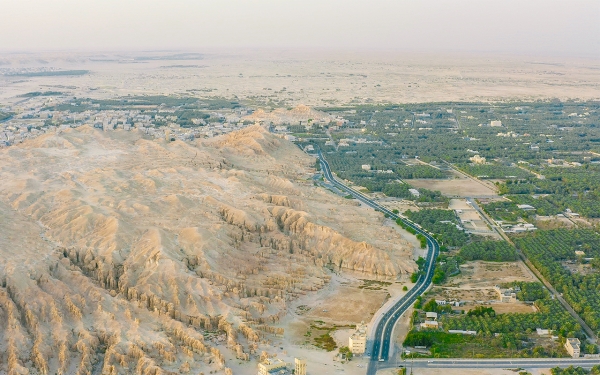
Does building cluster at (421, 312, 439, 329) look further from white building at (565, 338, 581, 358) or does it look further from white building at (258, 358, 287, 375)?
white building at (258, 358, 287, 375)

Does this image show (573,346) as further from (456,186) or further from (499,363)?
(456,186)

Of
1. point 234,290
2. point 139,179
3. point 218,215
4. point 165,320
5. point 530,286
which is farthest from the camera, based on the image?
point 139,179

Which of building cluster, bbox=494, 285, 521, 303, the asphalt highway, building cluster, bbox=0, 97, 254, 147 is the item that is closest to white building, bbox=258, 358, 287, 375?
the asphalt highway

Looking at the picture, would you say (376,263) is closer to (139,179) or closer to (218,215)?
(218,215)

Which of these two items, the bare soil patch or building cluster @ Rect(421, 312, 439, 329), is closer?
building cluster @ Rect(421, 312, 439, 329)

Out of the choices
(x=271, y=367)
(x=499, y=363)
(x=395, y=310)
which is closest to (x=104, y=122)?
(x=395, y=310)

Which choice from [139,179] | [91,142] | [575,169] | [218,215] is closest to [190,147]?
[91,142]

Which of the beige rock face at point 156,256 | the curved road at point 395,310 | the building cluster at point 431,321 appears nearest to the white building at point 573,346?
the building cluster at point 431,321

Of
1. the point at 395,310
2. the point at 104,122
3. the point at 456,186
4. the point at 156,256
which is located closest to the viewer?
the point at 395,310
